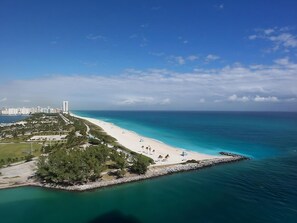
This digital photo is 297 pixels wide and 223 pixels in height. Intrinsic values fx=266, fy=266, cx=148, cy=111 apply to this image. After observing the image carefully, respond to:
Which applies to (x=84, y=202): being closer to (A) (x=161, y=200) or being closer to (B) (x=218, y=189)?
(A) (x=161, y=200)

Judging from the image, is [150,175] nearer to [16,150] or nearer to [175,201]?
[175,201]

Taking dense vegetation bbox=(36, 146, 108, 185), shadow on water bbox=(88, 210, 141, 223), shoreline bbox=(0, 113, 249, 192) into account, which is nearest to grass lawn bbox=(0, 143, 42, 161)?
shoreline bbox=(0, 113, 249, 192)

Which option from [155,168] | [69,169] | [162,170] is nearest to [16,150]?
[69,169]

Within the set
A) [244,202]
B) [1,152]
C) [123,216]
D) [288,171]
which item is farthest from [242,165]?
[1,152]

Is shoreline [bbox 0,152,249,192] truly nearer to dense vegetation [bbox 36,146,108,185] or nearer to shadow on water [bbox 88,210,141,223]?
dense vegetation [bbox 36,146,108,185]

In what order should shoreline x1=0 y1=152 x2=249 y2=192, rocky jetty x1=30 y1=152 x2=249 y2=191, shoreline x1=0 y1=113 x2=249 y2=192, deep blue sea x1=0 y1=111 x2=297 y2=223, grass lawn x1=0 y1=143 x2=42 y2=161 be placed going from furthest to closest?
grass lawn x1=0 y1=143 x2=42 y2=161
shoreline x1=0 y1=113 x2=249 y2=192
rocky jetty x1=30 y1=152 x2=249 y2=191
shoreline x1=0 y1=152 x2=249 y2=192
deep blue sea x1=0 y1=111 x2=297 y2=223

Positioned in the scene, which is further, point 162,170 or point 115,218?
point 162,170

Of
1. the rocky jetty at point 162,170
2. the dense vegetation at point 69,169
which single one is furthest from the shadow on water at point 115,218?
the dense vegetation at point 69,169
